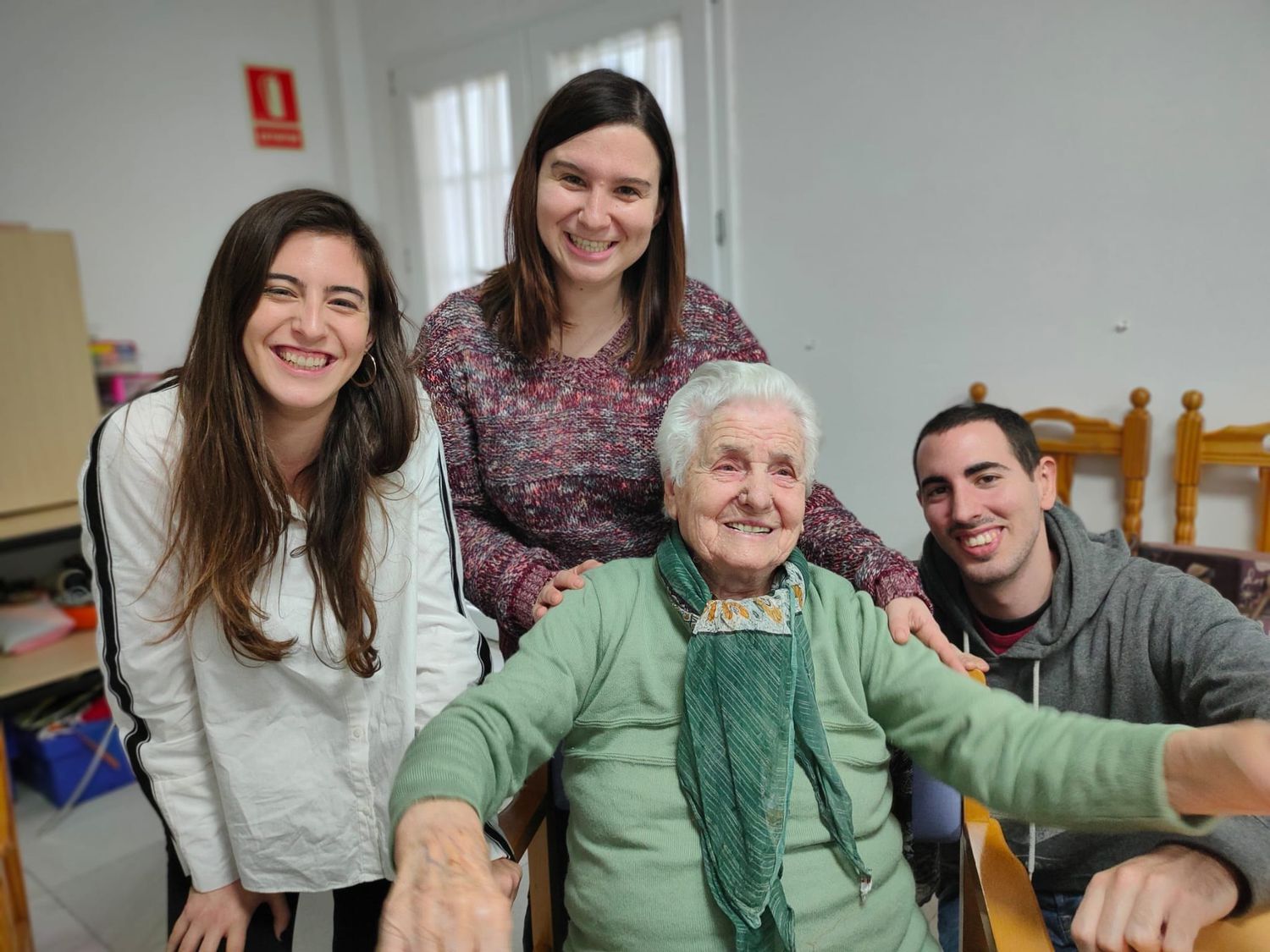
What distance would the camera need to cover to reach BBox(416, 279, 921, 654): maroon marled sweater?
4.73 feet

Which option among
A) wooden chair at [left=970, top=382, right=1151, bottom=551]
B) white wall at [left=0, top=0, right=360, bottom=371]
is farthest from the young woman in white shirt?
white wall at [left=0, top=0, right=360, bottom=371]

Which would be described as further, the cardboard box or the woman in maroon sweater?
the cardboard box

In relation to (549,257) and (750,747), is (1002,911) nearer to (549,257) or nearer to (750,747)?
(750,747)

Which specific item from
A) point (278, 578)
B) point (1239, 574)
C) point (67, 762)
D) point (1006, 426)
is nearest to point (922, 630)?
point (1006, 426)

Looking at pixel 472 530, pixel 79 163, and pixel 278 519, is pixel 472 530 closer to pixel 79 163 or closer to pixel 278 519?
pixel 278 519

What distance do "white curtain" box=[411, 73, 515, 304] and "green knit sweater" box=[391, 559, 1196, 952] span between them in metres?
3.05

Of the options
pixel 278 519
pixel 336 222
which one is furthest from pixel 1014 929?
pixel 336 222

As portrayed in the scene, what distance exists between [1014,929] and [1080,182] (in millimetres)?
1986

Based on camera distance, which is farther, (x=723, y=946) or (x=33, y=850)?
(x=33, y=850)

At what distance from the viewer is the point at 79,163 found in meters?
3.52

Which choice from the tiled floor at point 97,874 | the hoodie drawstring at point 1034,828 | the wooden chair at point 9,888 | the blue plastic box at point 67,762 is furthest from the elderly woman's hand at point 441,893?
the blue plastic box at point 67,762

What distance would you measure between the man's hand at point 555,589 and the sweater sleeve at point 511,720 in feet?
0.04

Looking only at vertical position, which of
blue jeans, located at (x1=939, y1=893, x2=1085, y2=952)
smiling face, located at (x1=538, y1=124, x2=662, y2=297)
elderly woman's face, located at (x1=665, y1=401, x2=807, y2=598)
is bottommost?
blue jeans, located at (x1=939, y1=893, x2=1085, y2=952)

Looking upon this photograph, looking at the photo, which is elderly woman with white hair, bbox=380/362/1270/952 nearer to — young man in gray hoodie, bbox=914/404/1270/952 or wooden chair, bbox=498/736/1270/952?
wooden chair, bbox=498/736/1270/952
